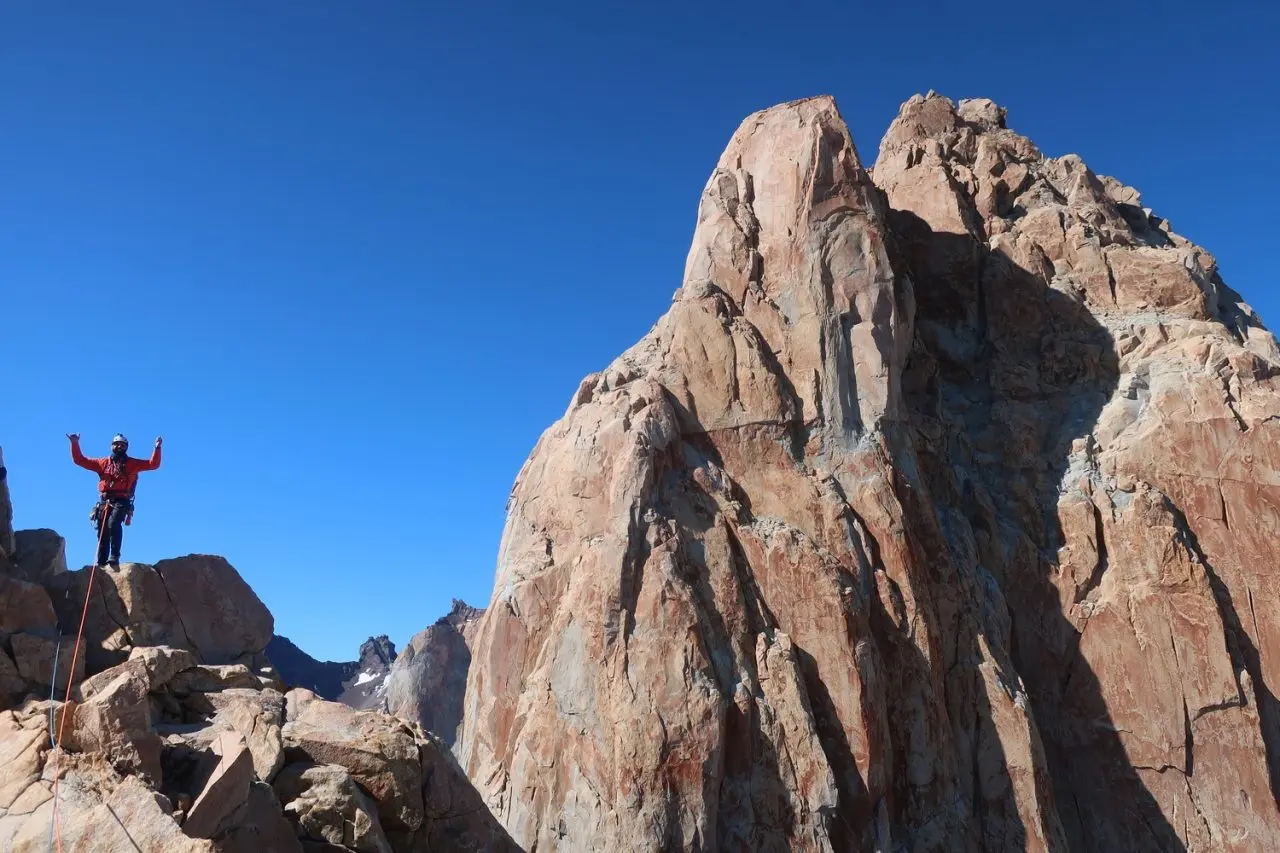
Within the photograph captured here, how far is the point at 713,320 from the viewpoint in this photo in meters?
27.4

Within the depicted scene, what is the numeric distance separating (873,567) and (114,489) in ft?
57.7

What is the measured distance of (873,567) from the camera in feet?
82.3

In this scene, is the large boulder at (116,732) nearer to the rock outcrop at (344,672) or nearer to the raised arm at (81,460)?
the raised arm at (81,460)

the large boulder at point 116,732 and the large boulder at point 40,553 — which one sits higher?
the large boulder at point 40,553

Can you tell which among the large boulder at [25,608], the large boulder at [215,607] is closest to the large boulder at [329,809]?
the large boulder at [25,608]

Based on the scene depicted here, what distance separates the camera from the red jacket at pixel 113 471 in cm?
1680

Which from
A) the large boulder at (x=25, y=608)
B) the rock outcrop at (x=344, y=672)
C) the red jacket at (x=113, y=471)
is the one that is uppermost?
the rock outcrop at (x=344, y=672)

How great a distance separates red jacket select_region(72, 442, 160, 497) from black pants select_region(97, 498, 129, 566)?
227mm

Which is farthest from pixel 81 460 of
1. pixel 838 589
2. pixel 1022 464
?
pixel 1022 464

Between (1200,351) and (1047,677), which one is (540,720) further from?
(1200,351)

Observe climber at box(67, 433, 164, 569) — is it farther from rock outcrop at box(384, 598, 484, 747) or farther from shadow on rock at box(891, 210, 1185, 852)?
rock outcrop at box(384, 598, 484, 747)

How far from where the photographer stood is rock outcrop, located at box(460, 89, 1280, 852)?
21844 mm

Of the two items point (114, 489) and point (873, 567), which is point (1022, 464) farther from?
point (114, 489)

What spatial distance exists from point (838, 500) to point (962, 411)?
9929 mm
